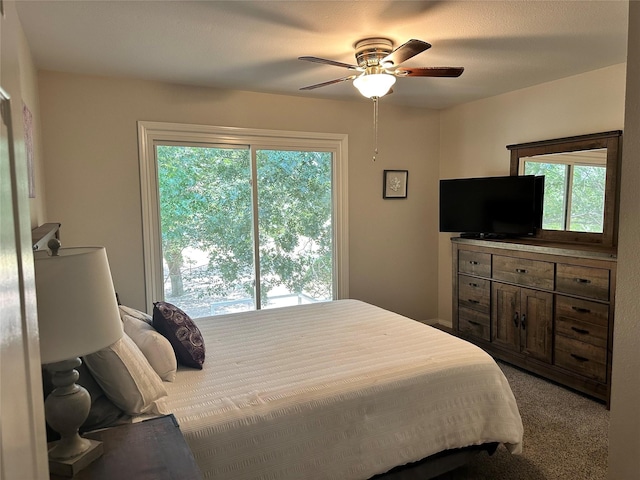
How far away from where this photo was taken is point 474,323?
13.6ft

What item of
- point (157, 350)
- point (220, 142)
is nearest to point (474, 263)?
point (220, 142)

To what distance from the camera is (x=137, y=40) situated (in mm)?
2674

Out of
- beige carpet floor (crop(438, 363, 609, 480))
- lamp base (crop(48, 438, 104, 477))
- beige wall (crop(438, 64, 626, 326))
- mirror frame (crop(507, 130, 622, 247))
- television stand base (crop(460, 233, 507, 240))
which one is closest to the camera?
lamp base (crop(48, 438, 104, 477))

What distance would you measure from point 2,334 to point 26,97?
2.59 metres

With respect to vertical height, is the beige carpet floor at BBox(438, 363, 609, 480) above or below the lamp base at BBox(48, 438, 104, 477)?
below

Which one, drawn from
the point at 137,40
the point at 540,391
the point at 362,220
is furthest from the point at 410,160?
the point at 137,40

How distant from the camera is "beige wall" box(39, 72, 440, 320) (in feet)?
11.2

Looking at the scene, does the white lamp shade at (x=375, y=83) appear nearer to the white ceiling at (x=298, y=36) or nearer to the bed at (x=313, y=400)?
the white ceiling at (x=298, y=36)

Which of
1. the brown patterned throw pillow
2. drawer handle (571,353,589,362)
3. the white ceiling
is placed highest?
the white ceiling

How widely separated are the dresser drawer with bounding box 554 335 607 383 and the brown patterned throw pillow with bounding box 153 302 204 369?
2.67m

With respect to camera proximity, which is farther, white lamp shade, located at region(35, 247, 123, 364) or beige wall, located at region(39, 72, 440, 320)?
beige wall, located at region(39, 72, 440, 320)

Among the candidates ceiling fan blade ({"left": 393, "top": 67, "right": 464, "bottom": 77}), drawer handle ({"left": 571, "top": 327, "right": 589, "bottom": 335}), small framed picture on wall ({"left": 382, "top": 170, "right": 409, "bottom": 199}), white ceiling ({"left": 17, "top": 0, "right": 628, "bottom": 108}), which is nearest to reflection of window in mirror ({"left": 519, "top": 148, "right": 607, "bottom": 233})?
A: white ceiling ({"left": 17, "top": 0, "right": 628, "bottom": 108})

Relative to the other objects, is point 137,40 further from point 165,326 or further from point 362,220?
point 362,220

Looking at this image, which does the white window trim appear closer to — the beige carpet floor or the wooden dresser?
the wooden dresser
